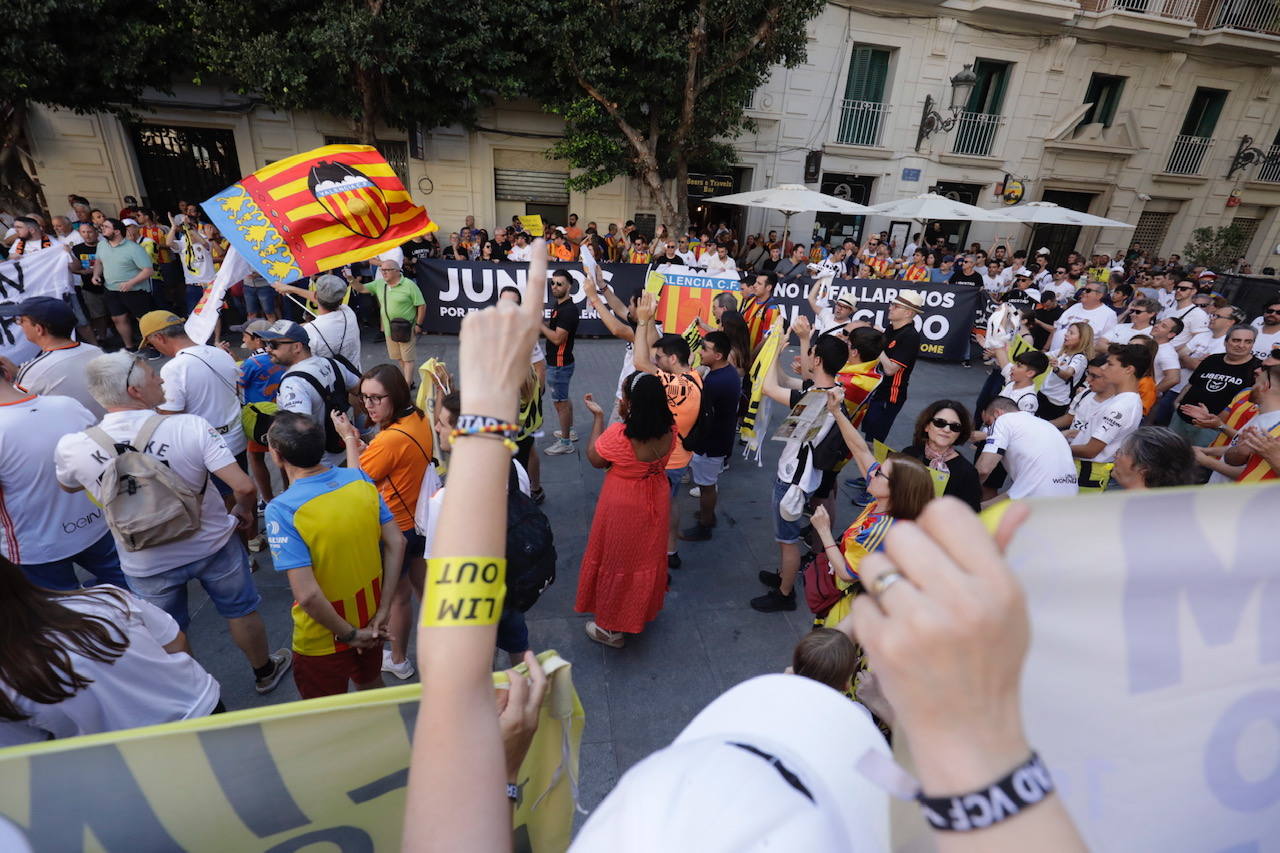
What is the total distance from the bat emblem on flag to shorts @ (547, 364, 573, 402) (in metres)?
2.38

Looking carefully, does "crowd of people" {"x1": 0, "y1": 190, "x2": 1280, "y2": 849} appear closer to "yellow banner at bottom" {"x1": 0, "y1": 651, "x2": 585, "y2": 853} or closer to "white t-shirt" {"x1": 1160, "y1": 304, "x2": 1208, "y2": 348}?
"white t-shirt" {"x1": 1160, "y1": 304, "x2": 1208, "y2": 348}

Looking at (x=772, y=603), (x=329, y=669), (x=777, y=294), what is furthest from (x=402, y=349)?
(x=777, y=294)

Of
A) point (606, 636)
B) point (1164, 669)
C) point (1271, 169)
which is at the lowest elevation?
point (606, 636)

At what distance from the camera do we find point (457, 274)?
990 cm

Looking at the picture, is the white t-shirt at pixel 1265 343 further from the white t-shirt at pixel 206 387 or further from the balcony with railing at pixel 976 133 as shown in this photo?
the balcony with railing at pixel 976 133

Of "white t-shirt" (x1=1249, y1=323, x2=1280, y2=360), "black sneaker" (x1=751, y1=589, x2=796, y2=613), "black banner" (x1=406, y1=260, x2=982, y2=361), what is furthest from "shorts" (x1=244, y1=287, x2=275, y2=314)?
"white t-shirt" (x1=1249, y1=323, x2=1280, y2=360)

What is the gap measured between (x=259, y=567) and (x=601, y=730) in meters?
3.02

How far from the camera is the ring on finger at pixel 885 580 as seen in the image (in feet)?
2.02

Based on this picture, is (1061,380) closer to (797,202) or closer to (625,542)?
(625,542)

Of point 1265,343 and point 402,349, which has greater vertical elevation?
point 1265,343

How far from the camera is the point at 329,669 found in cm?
278

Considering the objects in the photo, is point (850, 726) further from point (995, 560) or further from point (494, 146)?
point (494, 146)

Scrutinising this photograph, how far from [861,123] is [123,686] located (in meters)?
19.6

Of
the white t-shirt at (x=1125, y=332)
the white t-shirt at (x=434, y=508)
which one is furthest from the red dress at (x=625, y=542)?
the white t-shirt at (x=1125, y=332)
